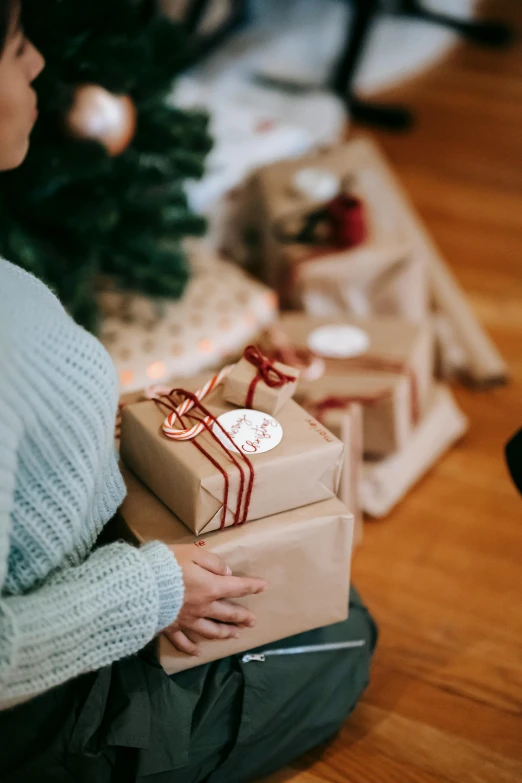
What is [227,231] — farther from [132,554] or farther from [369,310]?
[132,554]

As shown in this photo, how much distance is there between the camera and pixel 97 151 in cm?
146

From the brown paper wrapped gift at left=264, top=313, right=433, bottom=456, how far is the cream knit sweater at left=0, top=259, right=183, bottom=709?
59cm

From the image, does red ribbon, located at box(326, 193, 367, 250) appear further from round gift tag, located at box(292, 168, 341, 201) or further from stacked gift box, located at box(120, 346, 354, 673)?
stacked gift box, located at box(120, 346, 354, 673)

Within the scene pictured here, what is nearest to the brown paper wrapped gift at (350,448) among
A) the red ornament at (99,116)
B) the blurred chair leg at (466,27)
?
the red ornament at (99,116)

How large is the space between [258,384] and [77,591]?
1.04ft

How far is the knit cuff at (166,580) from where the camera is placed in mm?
857

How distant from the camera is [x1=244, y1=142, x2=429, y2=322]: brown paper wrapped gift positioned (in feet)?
5.85

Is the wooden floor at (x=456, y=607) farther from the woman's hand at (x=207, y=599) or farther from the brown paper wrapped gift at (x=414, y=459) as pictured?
the woman's hand at (x=207, y=599)

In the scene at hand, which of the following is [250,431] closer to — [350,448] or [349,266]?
[350,448]

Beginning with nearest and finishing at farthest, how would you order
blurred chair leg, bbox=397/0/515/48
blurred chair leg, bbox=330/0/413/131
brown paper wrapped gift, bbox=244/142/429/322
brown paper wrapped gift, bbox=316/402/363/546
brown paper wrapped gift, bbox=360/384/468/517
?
brown paper wrapped gift, bbox=316/402/363/546 → brown paper wrapped gift, bbox=360/384/468/517 → brown paper wrapped gift, bbox=244/142/429/322 → blurred chair leg, bbox=330/0/413/131 → blurred chair leg, bbox=397/0/515/48

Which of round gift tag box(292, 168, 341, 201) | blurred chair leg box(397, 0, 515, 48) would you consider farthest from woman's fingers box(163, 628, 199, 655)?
blurred chair leg box(397, 0, 515, 48)

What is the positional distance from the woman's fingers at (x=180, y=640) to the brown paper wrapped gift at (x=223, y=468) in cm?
11

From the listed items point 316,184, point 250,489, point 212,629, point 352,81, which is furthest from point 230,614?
point 352,81

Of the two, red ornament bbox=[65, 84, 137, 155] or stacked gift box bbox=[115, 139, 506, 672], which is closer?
stacked gift box bbox=[115, 139, 506, 672]
